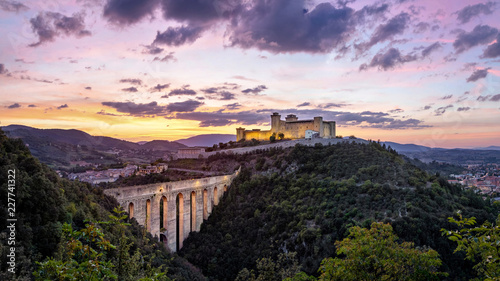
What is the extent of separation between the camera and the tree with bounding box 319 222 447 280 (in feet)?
24.6

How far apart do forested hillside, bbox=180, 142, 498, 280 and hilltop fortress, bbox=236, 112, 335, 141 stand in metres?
14.6

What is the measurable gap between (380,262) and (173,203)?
2092cm

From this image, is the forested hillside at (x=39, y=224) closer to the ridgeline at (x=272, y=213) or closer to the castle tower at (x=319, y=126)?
the ridgeline at (x=272, y=213)

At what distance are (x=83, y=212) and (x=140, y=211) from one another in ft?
31.9

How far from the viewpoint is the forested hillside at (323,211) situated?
2105 centimetres

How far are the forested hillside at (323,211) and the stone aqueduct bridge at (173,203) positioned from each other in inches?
46.5

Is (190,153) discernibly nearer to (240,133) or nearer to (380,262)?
(240,133)

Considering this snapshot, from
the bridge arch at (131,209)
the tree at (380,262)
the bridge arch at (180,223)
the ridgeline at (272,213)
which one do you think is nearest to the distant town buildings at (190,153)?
the ridgeline at (272,213)

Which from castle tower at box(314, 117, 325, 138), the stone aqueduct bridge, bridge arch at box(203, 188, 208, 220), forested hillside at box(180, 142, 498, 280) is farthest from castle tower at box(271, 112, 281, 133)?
bridge arch at box(203, 188, 208, 220)

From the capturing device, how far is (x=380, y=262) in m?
7.85

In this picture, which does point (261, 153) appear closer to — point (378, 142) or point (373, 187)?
point (378, 142)

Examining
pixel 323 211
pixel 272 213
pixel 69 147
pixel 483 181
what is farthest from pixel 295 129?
pixel 69 147

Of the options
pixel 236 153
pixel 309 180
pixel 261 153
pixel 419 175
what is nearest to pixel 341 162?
pixel 309 180

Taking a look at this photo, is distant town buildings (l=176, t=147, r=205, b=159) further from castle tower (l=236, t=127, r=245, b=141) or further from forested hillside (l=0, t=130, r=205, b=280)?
forested hillside (l=0, t=130, r=205, b=280)
